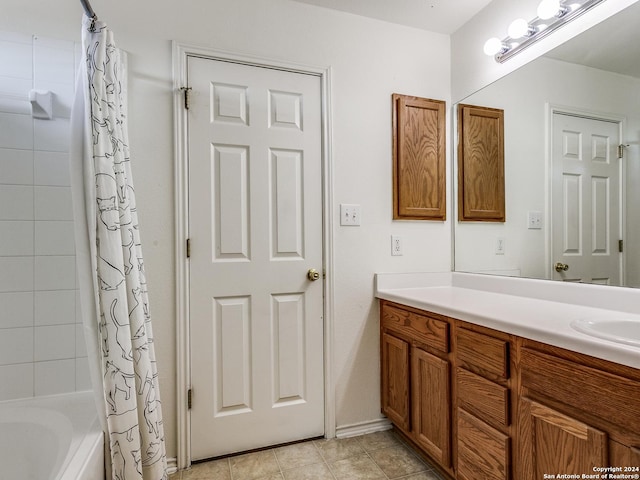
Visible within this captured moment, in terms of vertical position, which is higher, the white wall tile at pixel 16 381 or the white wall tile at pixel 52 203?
the white wall tile at pixel 52 203

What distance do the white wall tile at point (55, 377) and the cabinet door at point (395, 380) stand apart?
1.51 m

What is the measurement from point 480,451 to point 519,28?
6.06 ft

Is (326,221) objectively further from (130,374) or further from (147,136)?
(130,374)

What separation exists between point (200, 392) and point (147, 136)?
A: 1.26m

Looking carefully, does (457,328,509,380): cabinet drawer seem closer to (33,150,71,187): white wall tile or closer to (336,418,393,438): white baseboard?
(336,418,393,438): white baseboard

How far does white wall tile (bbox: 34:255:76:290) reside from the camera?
57.1 inches

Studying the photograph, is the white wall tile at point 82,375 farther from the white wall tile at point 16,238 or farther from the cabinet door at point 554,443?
the cabinet door at point 554,443

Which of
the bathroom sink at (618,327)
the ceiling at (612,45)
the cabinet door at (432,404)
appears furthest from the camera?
the cabinet door at (432,404)

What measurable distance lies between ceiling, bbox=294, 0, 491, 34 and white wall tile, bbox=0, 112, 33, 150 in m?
1.45

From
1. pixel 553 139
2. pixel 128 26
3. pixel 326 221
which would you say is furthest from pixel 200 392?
pixel 553 139

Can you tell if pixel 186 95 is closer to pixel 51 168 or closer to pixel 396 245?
pixel 51 168

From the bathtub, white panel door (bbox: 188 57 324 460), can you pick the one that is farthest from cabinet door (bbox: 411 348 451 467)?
the bathtub

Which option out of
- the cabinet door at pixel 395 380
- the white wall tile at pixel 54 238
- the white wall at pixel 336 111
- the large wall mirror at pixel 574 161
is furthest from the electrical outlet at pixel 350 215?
the white wall tile at pixel 54 238

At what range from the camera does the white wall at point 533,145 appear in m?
1.27
